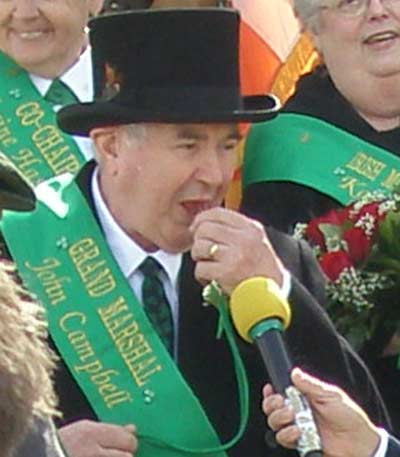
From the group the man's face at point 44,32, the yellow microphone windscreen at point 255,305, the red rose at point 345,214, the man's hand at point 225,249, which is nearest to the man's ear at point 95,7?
the man's face at point 44,32

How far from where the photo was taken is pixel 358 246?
4285 mm

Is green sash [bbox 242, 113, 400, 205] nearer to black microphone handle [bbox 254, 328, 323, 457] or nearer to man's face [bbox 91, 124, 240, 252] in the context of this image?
man's face [bbox 91, 124, 240, 252]

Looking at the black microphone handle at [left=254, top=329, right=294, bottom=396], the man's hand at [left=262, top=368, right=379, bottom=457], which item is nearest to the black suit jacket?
the man's hand at [left=262, top=368, right=379, bottom=457]

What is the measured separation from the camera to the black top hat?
399 centimetres

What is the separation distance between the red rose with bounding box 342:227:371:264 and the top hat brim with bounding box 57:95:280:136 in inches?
13.2

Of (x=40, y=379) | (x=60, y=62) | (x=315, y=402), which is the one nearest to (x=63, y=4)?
(x=60, y=62)

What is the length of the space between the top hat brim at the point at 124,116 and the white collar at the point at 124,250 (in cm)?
12

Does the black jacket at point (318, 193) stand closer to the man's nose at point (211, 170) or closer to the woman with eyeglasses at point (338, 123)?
the woman with eyeglasses at point (338, 123)

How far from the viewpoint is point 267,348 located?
129 inches

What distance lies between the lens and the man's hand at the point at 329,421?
131 inches

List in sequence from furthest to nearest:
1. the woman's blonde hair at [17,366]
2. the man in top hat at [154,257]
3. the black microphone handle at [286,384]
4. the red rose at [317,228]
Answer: the red rose at [317,228], the man in top hat at [154,257], the black microphone handle at [286,384], the woman's blonde hair at [17,366]

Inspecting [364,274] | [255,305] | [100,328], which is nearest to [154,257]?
[100,328]

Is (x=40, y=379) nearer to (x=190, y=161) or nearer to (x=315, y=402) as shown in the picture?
(x=315, y=402)

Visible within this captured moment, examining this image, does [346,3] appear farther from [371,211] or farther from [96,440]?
[96,440]
